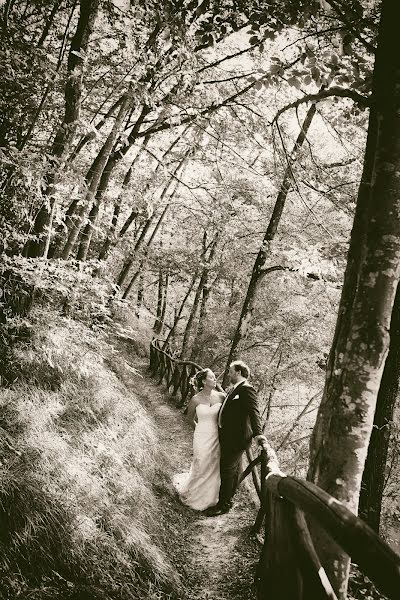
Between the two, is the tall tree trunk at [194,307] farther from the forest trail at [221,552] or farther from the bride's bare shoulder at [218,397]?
the bride's bare shoulder at [218,397]

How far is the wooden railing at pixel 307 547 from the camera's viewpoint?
58.9 inches

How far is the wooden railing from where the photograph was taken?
1495 millimetres

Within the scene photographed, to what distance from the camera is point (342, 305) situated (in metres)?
2.79

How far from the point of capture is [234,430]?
5.41m

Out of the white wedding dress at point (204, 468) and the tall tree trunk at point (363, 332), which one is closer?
the tall tree trunk at point (363, 332)

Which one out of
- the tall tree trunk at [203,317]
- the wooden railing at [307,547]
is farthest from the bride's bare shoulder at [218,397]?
the tall tree trunk at [203,317]

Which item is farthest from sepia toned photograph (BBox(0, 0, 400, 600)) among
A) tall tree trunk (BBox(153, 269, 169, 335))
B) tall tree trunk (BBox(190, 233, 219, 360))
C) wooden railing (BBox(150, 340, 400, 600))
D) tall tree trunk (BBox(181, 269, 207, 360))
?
tall tree trunk (BBox(153, 269, 169, 335))

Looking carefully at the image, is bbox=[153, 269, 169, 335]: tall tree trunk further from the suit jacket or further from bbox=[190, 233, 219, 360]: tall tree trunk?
the suit jacket

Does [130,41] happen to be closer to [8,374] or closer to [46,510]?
[8,374]

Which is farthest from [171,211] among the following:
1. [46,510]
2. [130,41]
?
[46,510]

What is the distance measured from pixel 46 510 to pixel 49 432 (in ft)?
3.67

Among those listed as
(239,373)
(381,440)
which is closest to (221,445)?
(239,373)

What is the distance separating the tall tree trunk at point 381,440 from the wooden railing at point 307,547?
2549mm

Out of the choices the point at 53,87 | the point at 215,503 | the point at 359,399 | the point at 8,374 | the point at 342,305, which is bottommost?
the point at 215,503
